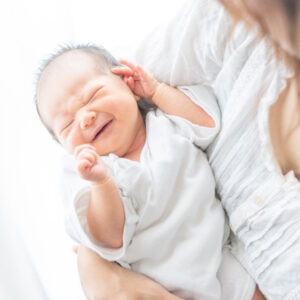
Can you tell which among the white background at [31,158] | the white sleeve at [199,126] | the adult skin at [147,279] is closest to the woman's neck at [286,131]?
the adult skin at [147,279]

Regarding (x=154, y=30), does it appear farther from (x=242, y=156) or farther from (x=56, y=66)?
(x=242, y=156)

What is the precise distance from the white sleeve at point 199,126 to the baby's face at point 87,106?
85 mm

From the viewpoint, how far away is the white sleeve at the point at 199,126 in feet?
2.70

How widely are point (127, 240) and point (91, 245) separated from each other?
2.1 inches

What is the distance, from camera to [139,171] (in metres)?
0.79

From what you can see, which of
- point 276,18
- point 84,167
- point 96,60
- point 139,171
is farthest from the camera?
point 96,60

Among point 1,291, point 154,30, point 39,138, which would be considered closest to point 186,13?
point 154,30

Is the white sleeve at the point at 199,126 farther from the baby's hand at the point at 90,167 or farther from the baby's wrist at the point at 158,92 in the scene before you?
the baby's hand at the point at 90,167

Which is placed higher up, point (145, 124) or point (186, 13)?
point (186, 13)

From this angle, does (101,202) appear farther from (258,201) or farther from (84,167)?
(258,201)

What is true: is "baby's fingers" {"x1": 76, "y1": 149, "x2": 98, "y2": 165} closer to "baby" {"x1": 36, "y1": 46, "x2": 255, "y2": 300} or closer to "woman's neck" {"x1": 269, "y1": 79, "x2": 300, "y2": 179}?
"baby" {"x1": 36, "y1": 46, "x2": 255, "y2": 300}

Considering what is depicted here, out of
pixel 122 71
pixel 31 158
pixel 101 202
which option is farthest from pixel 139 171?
pixel 31 158

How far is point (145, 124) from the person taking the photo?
90cm

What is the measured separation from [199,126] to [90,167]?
24 centimetres
